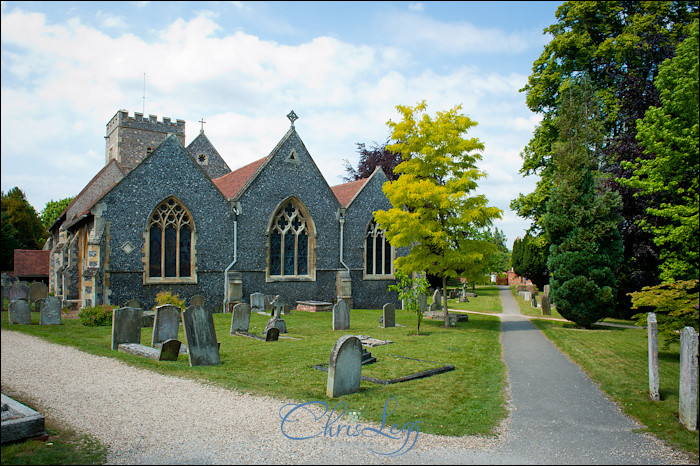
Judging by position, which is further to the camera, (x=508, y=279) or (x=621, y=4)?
(x=508, y=279)

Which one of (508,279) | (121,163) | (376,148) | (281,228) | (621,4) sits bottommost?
(508,279)

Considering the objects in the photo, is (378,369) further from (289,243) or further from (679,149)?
(289,243)

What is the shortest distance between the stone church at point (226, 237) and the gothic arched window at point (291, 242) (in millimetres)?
53

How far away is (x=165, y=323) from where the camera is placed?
12078 millimetres

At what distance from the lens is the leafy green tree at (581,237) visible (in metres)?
17.7

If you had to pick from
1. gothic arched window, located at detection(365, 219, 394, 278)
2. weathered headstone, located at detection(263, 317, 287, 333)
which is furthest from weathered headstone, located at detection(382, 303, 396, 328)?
gothic arched window, located at detection(365, 219, 394, 278)

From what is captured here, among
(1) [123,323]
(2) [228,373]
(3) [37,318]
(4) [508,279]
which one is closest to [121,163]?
(3) [37,318]

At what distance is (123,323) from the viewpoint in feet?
36.7

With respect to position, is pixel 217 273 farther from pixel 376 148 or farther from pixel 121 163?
pixel 376 148

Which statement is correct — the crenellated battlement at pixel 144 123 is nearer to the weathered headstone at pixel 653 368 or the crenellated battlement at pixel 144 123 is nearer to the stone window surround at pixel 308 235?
the stone window surround at pixel 308 235

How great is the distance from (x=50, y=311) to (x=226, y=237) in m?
8.28

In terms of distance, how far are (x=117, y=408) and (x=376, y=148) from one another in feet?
119

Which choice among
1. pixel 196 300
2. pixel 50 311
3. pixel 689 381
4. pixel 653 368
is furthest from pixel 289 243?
pixel 689 381

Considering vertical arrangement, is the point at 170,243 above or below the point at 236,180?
below
